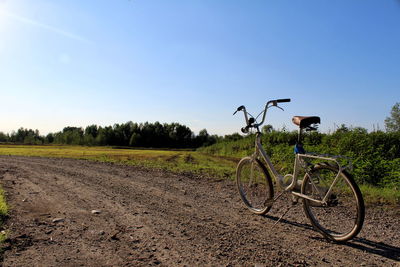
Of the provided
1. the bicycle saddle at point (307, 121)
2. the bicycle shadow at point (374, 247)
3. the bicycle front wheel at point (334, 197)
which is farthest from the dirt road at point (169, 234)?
the bicycle saddle at point (307, 121)

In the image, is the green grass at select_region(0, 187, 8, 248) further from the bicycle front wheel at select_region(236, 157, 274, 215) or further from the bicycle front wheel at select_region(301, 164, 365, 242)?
the bicycle front wheel at select_region(301, 164, 365, 242)

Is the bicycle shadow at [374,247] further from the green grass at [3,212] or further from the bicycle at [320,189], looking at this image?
the green grass at [3,212]

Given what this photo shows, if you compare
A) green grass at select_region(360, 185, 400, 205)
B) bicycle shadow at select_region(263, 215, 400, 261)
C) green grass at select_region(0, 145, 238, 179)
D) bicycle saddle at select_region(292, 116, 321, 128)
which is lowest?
bicycle shadow at select_region(263, 215, 400, 261)

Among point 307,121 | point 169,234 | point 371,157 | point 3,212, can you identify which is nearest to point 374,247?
point 307,121

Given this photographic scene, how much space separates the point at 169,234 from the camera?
3.78 meters

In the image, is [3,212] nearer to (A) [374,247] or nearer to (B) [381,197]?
(A) [374,247]

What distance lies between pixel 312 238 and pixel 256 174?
186 cm

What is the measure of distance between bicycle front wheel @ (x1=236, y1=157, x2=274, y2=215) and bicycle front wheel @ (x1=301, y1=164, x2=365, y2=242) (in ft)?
3.20

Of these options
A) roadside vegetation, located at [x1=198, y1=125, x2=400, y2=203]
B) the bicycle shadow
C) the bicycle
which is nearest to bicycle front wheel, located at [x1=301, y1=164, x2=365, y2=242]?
the bicycle

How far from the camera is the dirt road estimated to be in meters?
3.05

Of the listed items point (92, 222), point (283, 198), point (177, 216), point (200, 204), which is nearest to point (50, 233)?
point (92, 222)

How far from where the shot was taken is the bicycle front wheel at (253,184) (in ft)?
16.9

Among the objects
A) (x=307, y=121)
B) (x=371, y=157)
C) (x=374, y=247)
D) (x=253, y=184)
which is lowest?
(x=374, y=247)

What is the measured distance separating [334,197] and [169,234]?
238 centimetres
